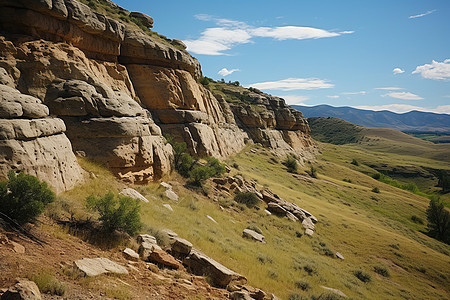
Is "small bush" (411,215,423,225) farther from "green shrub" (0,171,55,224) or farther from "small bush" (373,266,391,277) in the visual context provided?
"green shrub" (0,171,55,224)

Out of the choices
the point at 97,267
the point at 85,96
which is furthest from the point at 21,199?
the point at 85,96

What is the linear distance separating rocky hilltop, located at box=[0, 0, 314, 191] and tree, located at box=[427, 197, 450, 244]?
1395 inches

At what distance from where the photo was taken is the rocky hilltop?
35.0 ft

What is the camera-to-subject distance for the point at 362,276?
1800 cm

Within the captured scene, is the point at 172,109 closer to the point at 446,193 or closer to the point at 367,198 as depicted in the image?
the point at 367,198

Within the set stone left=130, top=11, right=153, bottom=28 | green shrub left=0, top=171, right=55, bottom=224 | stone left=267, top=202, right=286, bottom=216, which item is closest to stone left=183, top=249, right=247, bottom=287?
green shrub left=0, top=171, right=55, bottom=224

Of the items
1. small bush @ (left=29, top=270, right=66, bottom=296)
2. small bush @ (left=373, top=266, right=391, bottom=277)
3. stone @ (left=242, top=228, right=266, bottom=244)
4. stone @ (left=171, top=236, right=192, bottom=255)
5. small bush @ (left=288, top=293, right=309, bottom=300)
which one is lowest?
small bush @ (left=373, top=266, right=391, bottom=277)

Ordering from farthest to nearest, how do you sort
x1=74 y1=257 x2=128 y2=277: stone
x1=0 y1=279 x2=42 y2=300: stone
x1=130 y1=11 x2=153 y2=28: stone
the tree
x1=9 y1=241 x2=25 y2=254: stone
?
the tree, x1=130 y1=11 x2=153 y2=28: stone, x1=74 y1=257 x2=128 y2=277: stone, x1=9 y1=241 x2=25 y2=254: stone, x1=0 y1=279 x2=42 y2=300: stone

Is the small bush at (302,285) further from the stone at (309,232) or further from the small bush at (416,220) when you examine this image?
the small bush at (416,220)

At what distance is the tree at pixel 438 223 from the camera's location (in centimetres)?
3988

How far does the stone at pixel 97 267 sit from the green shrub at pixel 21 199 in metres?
2.07

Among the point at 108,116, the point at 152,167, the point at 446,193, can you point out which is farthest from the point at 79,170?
the point at 446,193

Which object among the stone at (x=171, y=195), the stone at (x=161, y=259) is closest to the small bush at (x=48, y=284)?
the stone at (x=161, y=259)

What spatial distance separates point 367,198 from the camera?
49.7 meters
